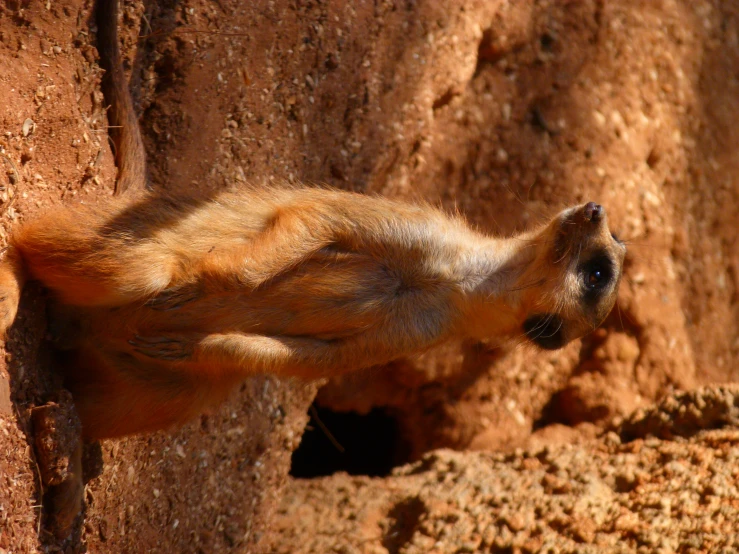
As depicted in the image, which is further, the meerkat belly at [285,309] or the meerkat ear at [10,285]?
the meerkat belly at [285,309]

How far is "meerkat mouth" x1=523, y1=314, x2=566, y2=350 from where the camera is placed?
3201 millimetres

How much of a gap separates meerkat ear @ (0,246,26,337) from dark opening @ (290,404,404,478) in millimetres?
3010

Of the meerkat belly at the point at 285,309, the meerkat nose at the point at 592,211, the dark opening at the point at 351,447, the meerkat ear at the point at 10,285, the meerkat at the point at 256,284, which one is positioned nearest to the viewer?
the meerkat ear at the point at 10,285

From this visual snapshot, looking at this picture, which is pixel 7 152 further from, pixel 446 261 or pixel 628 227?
pixel 628 227

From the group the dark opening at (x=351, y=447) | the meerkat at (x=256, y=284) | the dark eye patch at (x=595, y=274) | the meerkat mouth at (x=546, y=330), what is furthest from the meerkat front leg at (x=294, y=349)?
the dark opening at (x=351, y=447)

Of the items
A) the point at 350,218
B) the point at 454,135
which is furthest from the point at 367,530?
the point at 454,135

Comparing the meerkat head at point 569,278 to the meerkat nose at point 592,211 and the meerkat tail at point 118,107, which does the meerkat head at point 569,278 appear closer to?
the meerkat nose at point 592,211

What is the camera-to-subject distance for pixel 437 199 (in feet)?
Answer: 15.4

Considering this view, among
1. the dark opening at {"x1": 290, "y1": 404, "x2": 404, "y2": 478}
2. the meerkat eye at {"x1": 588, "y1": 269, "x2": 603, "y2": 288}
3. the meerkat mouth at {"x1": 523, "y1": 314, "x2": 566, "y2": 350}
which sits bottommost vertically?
the dark opening at {"x1": 290, "y1": 404, "x2": 404, "y2": 478}

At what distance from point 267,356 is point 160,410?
0.48 m

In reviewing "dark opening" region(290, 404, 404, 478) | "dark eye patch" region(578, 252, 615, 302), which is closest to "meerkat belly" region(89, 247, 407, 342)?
"dark eye patch" region(578, 252, 615, 302)

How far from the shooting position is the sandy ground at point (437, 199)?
9.81ft

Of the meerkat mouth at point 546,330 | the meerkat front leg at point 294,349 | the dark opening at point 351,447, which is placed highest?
the meerkat mouth at point 546,330

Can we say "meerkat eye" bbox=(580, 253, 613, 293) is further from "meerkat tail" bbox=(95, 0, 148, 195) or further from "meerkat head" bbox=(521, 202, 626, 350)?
"meerkat tail" bbox=(95, 0, 148, 195)
